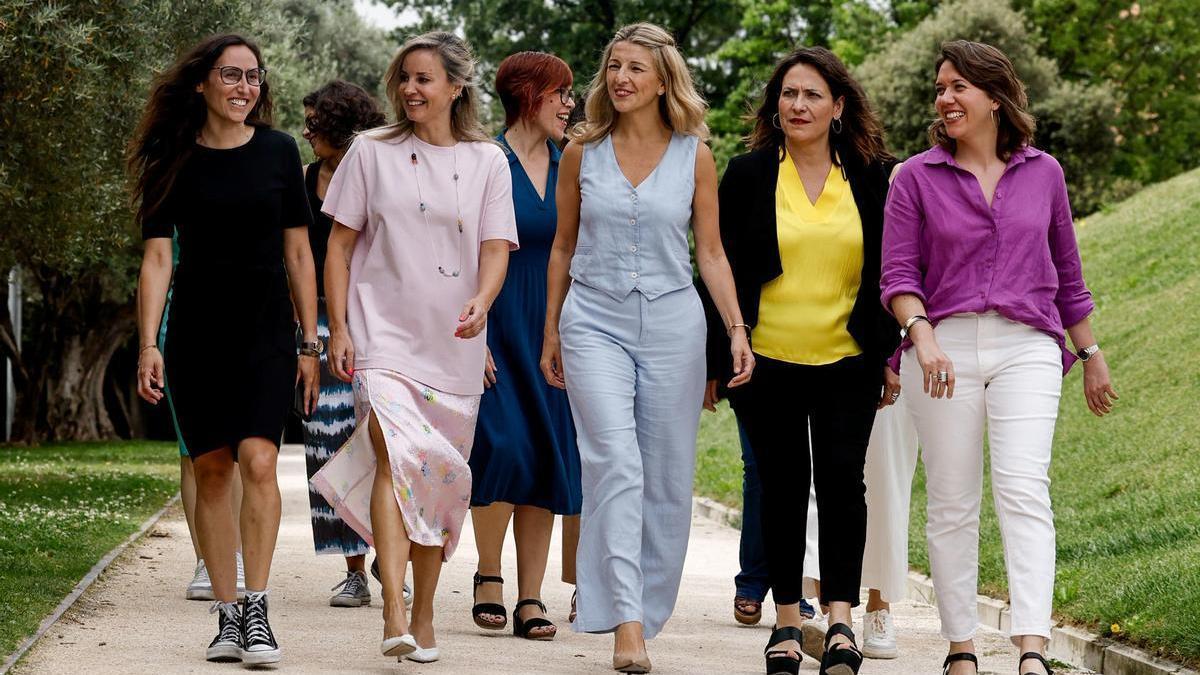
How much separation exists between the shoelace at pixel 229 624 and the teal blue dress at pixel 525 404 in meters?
1.23

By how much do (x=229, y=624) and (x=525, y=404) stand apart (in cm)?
167

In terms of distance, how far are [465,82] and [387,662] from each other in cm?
219

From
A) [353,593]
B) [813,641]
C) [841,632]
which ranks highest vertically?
[841,632]

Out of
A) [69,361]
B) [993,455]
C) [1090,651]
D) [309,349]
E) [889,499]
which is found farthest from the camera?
[69,361]

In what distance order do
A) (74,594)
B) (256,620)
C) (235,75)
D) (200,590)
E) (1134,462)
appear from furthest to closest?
(1134,462) < (200,590) < (74,594) < (235,75) < (256,620)

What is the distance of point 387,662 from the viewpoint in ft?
21.5

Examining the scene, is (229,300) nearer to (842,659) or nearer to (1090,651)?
(842,659)

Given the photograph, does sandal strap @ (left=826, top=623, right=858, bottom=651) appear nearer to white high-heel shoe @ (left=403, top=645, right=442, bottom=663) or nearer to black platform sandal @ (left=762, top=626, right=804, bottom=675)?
black platform sandal @ (left=762, top=626, right=804, bottom=675)

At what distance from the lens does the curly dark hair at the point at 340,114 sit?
27.2ft

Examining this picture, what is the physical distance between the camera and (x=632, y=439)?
644 centimetres

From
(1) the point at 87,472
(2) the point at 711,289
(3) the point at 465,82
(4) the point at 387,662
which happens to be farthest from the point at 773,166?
(1) the point at 87,472

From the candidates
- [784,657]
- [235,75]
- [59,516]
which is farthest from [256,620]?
[59,516]

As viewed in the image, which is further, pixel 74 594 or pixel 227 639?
pixel 74 594

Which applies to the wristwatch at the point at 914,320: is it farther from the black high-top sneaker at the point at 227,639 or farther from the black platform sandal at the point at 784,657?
the black high-top sneaker at the point at 227,639
